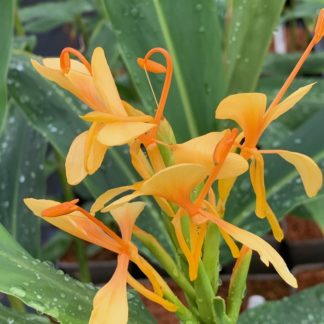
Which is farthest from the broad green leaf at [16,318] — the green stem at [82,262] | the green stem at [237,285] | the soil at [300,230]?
the soil at [300,230]

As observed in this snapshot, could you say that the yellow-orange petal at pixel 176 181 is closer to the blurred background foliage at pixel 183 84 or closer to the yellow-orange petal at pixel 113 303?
the yellow-orange petal at pixel 113 303

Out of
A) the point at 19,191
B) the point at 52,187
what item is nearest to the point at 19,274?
the point at 19,191

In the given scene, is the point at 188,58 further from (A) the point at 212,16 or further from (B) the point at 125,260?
(B) the point at 125,260

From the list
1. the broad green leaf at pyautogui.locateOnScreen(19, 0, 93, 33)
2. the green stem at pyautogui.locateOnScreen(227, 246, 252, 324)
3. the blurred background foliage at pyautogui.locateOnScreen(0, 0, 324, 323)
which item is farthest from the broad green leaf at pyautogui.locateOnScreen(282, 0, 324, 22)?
the green stem at pyautogui.locateOnScreen(227, 246, 252, 324)

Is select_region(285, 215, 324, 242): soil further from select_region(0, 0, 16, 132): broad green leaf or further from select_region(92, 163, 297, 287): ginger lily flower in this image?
select_region(92, 163, 297, 287): ginger lily flower

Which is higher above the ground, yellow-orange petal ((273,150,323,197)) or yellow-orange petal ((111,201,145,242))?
yellow-orange petal ((273,150,323,197))

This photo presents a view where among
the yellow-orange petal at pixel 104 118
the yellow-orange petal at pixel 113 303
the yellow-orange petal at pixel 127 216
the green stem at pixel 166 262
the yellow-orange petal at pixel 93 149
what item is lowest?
the green stem at pixel 166 262

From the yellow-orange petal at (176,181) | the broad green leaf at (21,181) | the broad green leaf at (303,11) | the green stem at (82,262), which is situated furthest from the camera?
the broad green leaf at (303,11)
